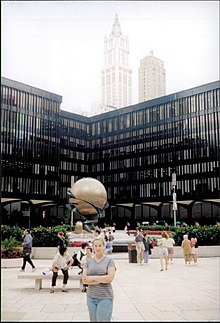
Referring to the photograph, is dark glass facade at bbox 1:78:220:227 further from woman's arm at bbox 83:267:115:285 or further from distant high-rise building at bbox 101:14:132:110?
woman's arm at bbox 83:267:115:285

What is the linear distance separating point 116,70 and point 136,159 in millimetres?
51425

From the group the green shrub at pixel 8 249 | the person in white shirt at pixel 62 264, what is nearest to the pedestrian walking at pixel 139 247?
the green shrub at pixel 8 249

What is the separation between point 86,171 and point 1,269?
53.1m

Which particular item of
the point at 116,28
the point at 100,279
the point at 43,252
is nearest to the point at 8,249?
the point at 100,279

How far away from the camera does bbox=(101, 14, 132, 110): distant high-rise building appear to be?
5.16 m

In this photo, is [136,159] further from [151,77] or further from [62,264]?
[151,77]

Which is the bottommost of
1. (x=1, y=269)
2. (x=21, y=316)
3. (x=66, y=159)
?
(x=21, y=316)

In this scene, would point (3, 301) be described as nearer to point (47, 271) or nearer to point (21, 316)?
point (21, 316)

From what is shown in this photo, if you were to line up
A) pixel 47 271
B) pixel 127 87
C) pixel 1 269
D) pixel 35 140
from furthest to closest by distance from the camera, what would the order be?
1. pixel 35 140
2. pixel 47 271
3. pixel 127 87
4. pixel 1 269

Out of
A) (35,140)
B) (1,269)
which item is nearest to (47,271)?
(1,269)

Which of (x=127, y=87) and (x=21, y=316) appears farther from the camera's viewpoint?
(x=127, y=87)

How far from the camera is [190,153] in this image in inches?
2047

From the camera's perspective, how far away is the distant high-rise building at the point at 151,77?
5.70m

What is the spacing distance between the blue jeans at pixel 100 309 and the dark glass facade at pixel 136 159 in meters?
41.4
